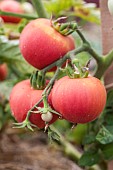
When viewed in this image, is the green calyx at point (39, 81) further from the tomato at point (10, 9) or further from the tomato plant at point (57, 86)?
the tomato at point (10, 9)

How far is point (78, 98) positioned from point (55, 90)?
0.04 m

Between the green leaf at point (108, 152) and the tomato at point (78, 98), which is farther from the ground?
the tomato at point (78, 98)

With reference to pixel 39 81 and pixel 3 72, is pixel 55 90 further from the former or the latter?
pixel 3 72

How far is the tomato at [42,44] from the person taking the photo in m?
0.68

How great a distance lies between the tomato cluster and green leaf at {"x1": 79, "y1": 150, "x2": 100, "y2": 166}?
20 centimetres

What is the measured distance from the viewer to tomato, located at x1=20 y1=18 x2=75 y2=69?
2.23 ft

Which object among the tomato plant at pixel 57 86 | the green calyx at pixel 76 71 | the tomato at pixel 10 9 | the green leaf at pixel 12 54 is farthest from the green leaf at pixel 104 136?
the tomato at pixel 10 9

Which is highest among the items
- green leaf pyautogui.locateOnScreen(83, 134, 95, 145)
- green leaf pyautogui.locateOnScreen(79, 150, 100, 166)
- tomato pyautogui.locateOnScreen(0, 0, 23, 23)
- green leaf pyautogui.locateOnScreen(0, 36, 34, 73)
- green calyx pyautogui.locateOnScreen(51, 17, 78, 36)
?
green calyx pyautogui.locateOnScreen(51, 17, 78, 36)

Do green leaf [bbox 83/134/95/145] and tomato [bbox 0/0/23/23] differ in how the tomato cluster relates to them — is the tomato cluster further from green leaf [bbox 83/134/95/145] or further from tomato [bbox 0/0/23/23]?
tomato [bbox 0/0/23/23]

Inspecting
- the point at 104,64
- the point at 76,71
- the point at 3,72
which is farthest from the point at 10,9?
the point at 76,71

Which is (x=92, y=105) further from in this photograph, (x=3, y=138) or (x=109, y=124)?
(x=3, y=138)

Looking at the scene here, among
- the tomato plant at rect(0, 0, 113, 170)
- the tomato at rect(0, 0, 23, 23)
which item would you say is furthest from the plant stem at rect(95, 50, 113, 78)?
the tomato at rect(0, 0, 23, 23)

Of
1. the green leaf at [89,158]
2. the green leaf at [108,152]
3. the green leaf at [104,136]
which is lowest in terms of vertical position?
the green leaf at [89,158]

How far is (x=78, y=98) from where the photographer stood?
61 cm
